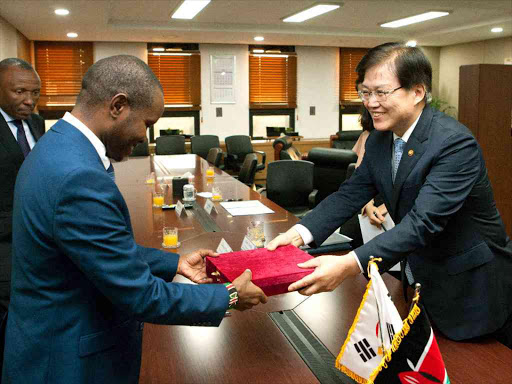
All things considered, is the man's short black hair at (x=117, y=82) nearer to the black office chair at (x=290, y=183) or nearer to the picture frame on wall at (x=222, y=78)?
the black office chair at (x=290, y=183)

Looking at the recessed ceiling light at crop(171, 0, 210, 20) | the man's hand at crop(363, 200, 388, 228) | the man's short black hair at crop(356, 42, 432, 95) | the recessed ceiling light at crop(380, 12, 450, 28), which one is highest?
the recessed ceiling light at crop(380, 12, 450, 28)

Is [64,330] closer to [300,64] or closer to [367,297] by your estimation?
[367,297]

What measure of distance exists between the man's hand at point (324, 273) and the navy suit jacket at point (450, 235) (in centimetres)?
6

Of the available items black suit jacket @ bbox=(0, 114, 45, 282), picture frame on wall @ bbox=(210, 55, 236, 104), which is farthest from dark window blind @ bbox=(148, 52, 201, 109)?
black suit jacket @ bbox=(0, 114, 45, 282)

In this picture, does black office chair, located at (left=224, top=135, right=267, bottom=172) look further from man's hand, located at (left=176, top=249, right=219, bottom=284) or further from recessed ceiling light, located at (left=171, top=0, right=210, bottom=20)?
man's hand, located at (left=176, top=249, right=219, bottom=284)

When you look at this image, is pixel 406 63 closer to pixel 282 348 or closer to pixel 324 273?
pixel 324 273

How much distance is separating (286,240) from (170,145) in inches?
295

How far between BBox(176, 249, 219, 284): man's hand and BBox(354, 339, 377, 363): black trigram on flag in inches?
24.8

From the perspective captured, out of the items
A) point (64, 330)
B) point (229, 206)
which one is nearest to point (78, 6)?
point (229, 206)

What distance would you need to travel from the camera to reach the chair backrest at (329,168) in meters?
5.94

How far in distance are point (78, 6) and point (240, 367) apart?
5.78 m

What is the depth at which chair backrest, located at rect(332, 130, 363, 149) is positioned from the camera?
1046cm

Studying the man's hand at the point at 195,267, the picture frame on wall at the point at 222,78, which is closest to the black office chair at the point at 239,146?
the picture frame on wall at the point at 222,78

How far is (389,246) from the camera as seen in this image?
168 centimetres
